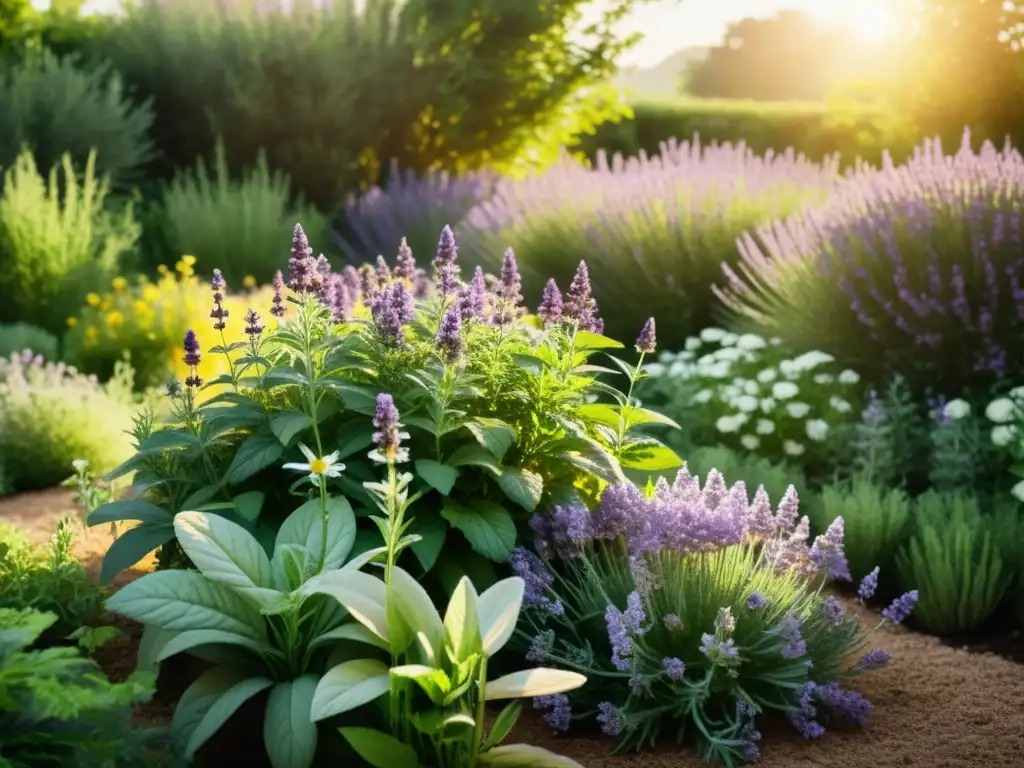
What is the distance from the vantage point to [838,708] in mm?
2951

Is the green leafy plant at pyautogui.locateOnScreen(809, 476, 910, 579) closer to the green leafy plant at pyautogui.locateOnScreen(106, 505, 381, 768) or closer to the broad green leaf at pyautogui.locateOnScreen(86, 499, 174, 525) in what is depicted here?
the green leafy plant at pyautogui.locateOnScreen(106, 505, 381, 768)

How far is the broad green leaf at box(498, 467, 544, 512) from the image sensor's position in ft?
9.41

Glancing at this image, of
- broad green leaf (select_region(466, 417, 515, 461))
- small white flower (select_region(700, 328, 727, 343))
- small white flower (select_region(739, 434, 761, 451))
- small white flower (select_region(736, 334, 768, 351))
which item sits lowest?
small white flower (select_region(739, 434, 761, 451))

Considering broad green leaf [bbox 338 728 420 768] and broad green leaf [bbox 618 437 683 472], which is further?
broad green leaf [bbox 618 437 683 472]

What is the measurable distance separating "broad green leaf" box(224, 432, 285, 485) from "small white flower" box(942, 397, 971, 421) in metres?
3.30

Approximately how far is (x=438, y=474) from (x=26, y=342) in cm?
558

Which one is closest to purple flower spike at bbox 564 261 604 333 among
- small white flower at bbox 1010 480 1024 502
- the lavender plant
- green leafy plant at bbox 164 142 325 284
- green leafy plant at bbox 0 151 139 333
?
the lavender plant

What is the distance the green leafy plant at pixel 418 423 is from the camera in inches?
115

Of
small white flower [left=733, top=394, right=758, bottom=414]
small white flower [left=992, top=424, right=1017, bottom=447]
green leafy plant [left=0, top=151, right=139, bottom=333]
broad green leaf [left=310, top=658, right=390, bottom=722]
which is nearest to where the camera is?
broad green leaf [left=310, top=658, right=390, bottom=722]

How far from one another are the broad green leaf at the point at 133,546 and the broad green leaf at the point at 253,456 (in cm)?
22

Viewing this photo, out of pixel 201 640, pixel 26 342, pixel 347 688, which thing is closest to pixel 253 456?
pixel 201 640

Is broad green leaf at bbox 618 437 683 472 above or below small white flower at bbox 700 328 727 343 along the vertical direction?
above

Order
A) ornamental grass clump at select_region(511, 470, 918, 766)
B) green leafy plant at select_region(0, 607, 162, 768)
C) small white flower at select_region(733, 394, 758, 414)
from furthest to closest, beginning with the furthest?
1. small white flower at select_region(733, 394, 758, 414)
2. ornamental grass clump at select_region(511, 470, 918, 766)
3. green leafy plant at select_region(0, 607, 162, 768)

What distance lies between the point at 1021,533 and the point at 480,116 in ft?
33.5
